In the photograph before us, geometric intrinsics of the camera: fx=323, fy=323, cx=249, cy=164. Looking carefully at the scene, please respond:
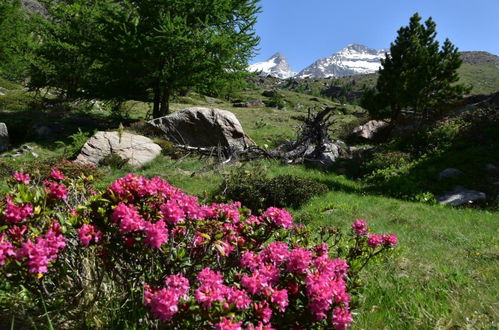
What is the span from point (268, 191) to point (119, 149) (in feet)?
27.6

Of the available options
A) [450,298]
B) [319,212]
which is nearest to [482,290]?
[450,298]

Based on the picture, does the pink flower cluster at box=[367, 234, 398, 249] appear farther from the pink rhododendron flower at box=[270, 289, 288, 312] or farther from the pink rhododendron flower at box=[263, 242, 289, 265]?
the pink rhododendron flower at box=[270, 289, 288, 312]

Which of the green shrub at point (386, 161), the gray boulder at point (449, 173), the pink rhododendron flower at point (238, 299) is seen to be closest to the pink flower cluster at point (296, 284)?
the pink rhododendron flower at point (238, 299)

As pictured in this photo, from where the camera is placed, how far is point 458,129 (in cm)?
1903

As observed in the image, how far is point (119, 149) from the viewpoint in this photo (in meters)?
15.2

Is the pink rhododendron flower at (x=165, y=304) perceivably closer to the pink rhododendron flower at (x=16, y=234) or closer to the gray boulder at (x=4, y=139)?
the pink rhododendron flower at (x=16, y=234)

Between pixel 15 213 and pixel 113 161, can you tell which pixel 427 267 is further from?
pixel 113 161

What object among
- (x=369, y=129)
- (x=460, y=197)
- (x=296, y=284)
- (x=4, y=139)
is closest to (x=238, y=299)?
(x=296, y=284)

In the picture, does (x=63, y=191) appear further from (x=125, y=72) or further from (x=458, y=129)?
(x=458, y=129)

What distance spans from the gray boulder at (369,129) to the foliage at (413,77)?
1672mm

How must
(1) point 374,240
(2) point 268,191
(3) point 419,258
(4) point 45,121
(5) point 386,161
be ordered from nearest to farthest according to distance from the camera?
(1) point 374,240, (3) point 419,258, (2) point 268,191, (5) point 386,161, (4) point 45,121

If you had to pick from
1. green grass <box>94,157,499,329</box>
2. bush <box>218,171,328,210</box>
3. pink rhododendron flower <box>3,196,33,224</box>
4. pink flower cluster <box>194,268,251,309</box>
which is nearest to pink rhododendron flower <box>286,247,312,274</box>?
pink flower cluster <box>194,268,251,309</box>

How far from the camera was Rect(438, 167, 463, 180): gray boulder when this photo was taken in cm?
1443

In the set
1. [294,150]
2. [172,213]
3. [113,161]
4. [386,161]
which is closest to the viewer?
[172,213]
